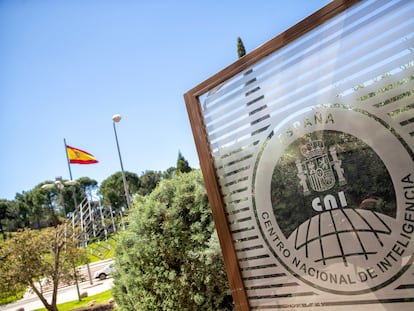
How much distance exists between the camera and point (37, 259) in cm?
933

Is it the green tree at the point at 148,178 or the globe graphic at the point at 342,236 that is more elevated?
the green tree at the point at 148,178

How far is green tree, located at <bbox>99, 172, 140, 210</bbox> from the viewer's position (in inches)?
2152

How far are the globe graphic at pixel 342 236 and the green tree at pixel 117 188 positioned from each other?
54.0 m

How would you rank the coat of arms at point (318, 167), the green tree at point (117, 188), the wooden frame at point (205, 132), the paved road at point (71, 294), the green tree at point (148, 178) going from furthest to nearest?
the green tree at point (148, 178) → the green tree at point (117, 188) → the paved road at point (71, 294) → the wooden frame at point (205, 132) → the coat of arms at point (318, 167)

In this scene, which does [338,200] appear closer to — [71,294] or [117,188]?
[71,294]

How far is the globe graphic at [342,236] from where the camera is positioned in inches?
65.1

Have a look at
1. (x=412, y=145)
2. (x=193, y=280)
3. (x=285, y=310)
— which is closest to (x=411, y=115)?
(x=412, y=145)

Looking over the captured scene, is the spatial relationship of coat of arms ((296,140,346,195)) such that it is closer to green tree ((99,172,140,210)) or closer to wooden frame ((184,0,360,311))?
wooden frame ((184,0,360,311))

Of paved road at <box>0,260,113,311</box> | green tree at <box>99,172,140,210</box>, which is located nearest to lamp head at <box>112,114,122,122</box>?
paved road at <box>0,260,113,311</box>

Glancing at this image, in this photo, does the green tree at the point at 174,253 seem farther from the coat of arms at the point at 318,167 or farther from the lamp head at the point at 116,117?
the lamp head at the point at 116,117

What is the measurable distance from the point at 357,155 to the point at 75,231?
36.6 feet

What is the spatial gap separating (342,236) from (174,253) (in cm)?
200

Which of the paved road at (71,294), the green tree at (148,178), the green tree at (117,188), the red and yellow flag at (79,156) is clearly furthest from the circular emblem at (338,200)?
the green tree at (148,178)

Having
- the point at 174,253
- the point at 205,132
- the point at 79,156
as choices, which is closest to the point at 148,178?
the point at 79,156
